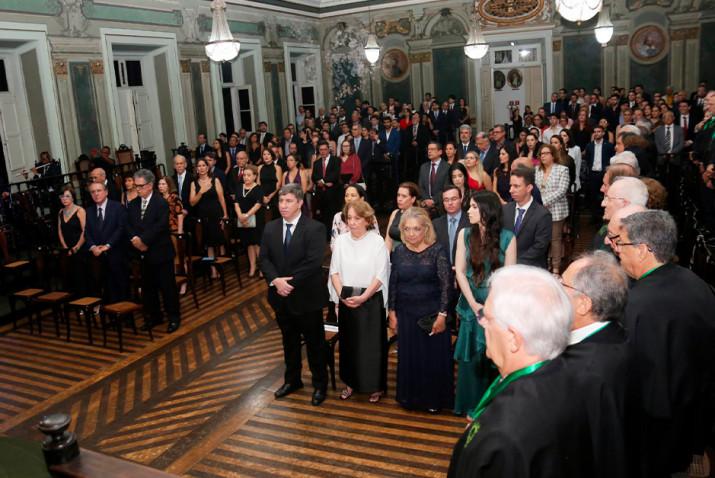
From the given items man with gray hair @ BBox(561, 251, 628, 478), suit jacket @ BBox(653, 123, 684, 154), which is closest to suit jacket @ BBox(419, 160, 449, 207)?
suit jacket @ BBox(653, 123, 684, 154)

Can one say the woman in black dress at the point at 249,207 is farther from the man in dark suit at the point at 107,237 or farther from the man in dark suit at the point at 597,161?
the man in dark suit at the point at 597,161

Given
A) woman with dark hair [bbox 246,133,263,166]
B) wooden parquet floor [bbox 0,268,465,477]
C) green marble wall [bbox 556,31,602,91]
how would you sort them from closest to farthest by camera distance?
1. wooden parquet floor [bbox 0,268,465,477]
2. woman with dark hair [bbox 246,133,263,166]
3. green marble wall [bbox 556,31,602,91]

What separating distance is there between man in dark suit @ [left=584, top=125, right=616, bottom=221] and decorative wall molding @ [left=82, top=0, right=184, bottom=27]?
342 inches

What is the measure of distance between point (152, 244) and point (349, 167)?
4.60 m

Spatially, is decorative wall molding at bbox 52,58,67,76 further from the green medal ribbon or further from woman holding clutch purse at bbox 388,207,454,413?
the green medal ribbon

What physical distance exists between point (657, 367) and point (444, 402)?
2032 millimetres

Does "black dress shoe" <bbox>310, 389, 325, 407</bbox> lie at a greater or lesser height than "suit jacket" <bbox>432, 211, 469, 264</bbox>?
lesser

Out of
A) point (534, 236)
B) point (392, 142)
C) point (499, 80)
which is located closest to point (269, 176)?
point (392, 142)

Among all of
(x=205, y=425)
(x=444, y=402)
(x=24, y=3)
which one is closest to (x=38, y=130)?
(x=24, y=3)

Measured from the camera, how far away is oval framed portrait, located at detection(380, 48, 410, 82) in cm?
1917

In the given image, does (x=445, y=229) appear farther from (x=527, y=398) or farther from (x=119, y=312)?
(x=527, y=398)

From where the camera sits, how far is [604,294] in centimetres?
237

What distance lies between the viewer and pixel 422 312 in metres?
4.57

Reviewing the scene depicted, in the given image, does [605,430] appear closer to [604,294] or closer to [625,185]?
→ [604,294]
